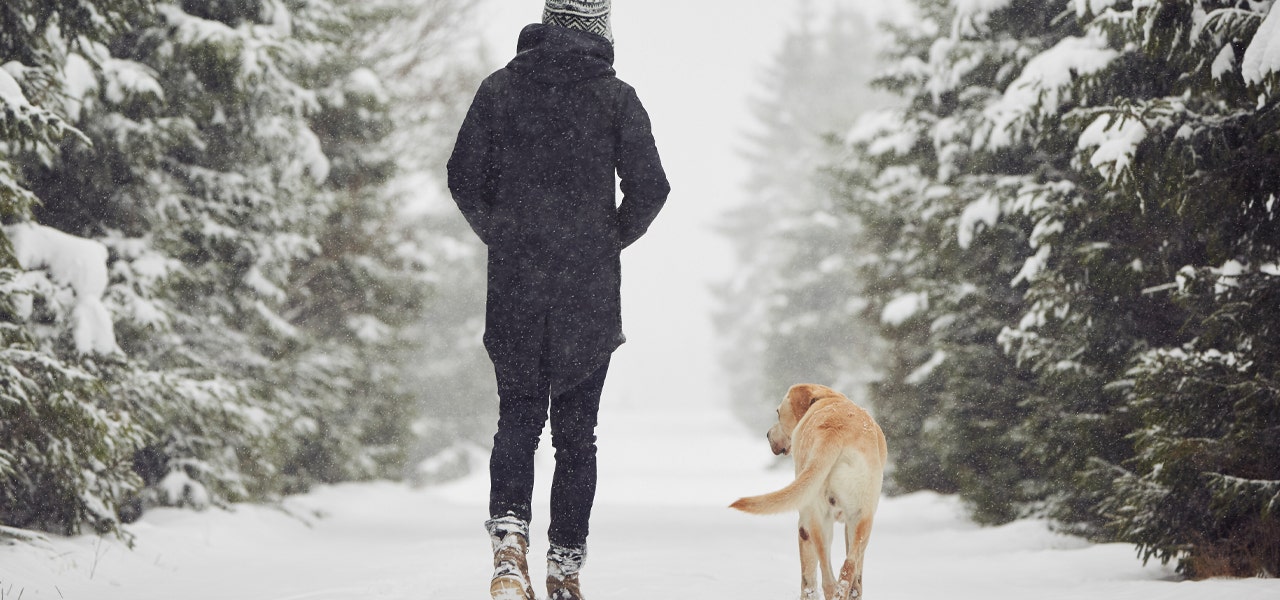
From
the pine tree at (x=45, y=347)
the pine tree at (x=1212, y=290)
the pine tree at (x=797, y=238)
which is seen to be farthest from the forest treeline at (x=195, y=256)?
the pine tree at (x=797, y=238)

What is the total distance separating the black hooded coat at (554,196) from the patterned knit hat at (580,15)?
6 centimetres

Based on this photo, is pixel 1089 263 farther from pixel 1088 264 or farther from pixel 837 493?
pixel 837 493

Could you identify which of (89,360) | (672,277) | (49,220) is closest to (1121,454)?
(89,360)

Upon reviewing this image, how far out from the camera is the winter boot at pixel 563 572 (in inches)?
157

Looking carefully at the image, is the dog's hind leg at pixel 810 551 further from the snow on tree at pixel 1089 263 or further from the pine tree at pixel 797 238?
the pine tree at pixel 797 238

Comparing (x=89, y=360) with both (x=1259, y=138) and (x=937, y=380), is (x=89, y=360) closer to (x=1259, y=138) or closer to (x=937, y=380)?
(x=1259, y=138)

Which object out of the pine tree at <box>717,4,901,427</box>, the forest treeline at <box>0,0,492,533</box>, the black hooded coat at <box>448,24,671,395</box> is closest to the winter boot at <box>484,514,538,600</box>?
the black hooded coat at <box>448,24,671,395</box>

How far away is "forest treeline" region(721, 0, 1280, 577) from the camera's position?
5.15 meters

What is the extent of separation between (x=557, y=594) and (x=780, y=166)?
3663 cm

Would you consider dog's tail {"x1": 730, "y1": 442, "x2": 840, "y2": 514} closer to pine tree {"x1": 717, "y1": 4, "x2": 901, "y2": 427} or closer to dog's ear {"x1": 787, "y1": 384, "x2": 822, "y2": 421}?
dog's ear {"x1": 787, "y1": 384, "x2": 822, "y2": 421}

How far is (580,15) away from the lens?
4129mm

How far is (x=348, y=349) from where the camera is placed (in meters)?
12.7

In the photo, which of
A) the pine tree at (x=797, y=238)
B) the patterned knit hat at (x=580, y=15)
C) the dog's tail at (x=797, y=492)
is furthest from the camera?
the pine tree at (x=797, y=238)

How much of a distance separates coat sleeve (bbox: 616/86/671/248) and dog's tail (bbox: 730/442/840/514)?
112cm
